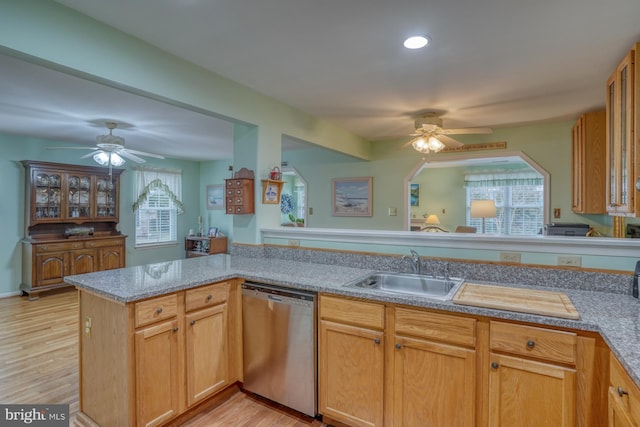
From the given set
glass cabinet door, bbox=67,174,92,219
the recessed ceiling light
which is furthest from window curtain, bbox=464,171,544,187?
glass cabinet door, bbox=67,174,92,219

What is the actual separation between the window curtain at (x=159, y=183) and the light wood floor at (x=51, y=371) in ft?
8.60

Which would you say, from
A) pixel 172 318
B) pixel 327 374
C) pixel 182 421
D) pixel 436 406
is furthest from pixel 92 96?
pixel 436 406

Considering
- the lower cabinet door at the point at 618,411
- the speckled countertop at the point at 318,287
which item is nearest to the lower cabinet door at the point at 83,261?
the speckled countertop at the point at 318,287

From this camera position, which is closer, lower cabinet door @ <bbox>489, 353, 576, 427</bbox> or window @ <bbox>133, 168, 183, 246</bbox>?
lower cabinet door @ <bbox>489, 353, 576, 427</bbox>

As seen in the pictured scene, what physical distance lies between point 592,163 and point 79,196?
23.4 ft

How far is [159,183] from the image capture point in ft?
21.8

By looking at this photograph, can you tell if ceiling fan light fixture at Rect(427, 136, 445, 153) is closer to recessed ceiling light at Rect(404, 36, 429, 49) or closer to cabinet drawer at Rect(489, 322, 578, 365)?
recessed ceiling light at Rect(404, 36, 429, 49)

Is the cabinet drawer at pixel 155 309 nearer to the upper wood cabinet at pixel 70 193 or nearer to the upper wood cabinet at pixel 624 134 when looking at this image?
the upper wood cabinet at pixel 624 134

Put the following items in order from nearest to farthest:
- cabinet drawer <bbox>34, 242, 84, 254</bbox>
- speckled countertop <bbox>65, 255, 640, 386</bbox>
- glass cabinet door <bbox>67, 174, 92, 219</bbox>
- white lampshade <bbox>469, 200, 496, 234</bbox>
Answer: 1. speckled countertop <bbox>65, 255, 640, 386</bbox>
2. white lampshade <bbox>469, 200, 496, 234</bbox>
3. cabinet drawer <bbox>34, 242, 84, 254</bbox>
4. glass cabinet door <bbox>67, 174, 92, 219</bbox>

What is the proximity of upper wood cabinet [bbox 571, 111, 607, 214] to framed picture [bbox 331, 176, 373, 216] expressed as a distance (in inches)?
105

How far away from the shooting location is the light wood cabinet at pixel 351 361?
1.78 metres

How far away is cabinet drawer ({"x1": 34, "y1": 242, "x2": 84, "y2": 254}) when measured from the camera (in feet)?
15.5

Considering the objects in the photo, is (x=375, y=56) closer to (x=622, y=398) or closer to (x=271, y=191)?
(x=271, y=191)

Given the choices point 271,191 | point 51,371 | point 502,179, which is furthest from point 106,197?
point 502,179
